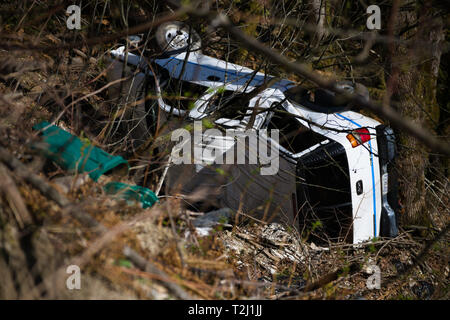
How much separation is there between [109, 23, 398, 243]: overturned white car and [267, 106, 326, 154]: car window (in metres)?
0.01

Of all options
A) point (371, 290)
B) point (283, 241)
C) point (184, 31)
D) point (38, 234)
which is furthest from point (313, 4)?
point (38, 234)

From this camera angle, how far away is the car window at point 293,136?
599cm

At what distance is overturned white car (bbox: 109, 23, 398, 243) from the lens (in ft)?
19.0

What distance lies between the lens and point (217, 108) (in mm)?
5762

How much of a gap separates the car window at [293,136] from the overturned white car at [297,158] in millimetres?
14

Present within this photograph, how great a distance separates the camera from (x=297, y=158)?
5785 millimetres
